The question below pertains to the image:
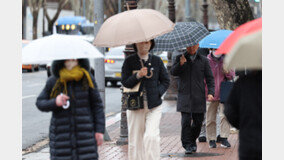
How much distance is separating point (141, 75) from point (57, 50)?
1717 millimetres

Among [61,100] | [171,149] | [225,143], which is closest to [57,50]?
[61,100]

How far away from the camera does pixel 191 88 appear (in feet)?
27.1

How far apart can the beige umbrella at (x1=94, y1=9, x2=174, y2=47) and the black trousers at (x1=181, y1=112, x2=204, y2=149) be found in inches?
73.4

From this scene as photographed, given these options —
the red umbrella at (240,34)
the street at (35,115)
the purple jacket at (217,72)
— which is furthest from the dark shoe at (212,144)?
the red umbrella at (240,34)

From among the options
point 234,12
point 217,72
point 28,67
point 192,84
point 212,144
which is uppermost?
point 234,12

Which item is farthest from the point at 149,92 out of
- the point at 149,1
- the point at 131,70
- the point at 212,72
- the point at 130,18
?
the point at 149,1

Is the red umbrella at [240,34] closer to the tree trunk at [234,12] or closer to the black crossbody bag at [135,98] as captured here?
the black crossbody bag at [135,98]

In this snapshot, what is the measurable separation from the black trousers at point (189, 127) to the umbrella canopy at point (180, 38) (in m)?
1.10

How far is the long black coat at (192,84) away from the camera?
8.22m

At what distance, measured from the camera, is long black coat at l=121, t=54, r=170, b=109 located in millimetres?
6836

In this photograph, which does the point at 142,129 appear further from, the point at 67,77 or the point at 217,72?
the point at 217,72

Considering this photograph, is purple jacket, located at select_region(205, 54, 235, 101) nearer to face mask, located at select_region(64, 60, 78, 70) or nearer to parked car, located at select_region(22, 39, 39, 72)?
face mask, located at select_region(64, 60, 78, 70)

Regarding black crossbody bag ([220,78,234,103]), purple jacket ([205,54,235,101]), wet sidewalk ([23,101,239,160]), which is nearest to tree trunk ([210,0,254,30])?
purple jacket ([205,54,235,101])

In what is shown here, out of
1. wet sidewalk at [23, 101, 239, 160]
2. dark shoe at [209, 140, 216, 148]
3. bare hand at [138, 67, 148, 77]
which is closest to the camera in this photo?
bare hand at [138, 67, 148, 77]
